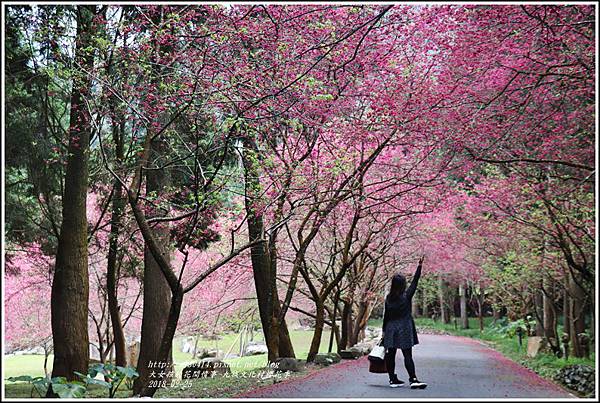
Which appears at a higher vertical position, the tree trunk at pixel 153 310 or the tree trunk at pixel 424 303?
the tree trunk at pixel 424 303

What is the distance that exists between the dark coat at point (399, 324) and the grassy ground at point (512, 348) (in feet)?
12.6

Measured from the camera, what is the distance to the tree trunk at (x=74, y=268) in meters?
8.62

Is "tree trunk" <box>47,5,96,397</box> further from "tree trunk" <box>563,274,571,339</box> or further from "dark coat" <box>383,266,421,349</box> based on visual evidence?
"tree trunk" <box>563,274,571,339</box>

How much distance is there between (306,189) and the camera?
348 inches

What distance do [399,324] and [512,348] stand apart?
12000mm

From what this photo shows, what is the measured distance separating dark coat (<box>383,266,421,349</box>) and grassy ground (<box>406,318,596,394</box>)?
385cm

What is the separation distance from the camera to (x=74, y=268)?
884cm

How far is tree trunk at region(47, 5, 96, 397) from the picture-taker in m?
8.62

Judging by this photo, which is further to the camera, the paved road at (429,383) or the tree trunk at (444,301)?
the tree trunk at (444,301)

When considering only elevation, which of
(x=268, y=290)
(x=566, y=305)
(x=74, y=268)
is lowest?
(x=566, y=305)

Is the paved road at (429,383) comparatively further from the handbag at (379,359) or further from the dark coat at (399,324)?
the dark coat at (399,324)

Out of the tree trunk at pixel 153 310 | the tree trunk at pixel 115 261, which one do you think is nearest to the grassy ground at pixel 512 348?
the tree trunk at pixel 153 310

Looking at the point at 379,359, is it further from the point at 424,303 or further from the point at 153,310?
the point at 424,303

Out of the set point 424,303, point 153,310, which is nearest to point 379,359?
point 153,310
